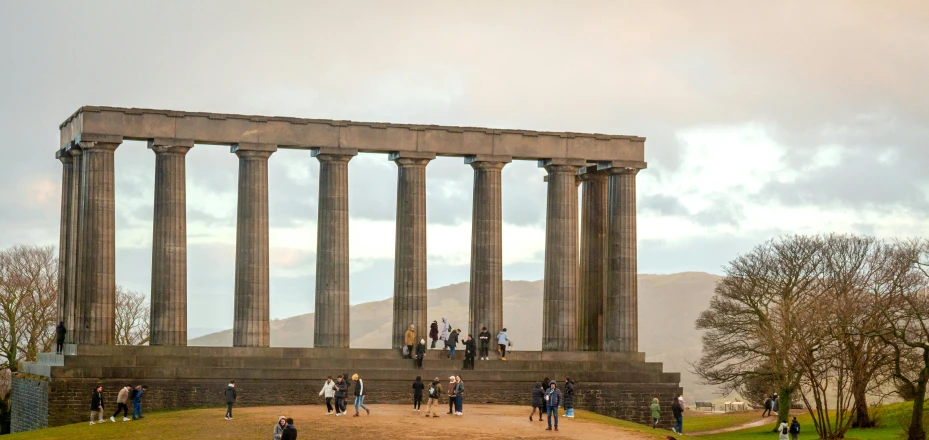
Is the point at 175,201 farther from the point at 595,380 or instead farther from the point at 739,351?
the point at 739,351

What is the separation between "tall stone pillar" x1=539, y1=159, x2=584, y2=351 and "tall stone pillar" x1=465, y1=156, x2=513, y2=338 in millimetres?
3185

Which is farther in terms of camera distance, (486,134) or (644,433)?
(486,134)

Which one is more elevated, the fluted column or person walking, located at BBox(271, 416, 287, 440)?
the fluted column

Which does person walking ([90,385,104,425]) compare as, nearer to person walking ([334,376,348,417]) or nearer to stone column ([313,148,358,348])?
person walking ([334,376,348,417])

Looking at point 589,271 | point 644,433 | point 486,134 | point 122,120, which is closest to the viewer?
point 644,433

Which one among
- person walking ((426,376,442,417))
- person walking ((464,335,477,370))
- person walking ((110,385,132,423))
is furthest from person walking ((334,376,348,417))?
person walking ((464,335,477,370))

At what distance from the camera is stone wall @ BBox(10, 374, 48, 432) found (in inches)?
2532

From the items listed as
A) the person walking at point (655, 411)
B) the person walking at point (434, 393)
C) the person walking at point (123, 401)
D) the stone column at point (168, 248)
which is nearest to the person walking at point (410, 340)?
the person walking at point (434, 393)

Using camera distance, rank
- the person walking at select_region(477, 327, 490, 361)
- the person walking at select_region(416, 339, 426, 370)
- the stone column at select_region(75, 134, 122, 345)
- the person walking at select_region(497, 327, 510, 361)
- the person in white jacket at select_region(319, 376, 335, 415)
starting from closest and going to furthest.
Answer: the person in white jacket at select_region(319, 376, 335, 415) < the stone column at select_region(75, 134, 122, 345) < the person walking at select_region(416, 339, 426, 370) < the person walking at select_region(477, 327, 490, 361) < the person walking at select_region(497, 327, 510, 361)

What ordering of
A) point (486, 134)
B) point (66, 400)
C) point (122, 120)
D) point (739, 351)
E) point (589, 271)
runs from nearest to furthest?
1. point (66, 400)
2. point (122, 120)
3. point (486, 134)
4. point (589, 271)
5. point (739, 351)

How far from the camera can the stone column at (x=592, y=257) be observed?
8000 centimetres

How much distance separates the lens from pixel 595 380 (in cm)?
7238

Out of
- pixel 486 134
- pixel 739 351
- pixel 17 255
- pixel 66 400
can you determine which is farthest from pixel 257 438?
pixel 17 255

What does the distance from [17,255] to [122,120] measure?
4207 centimetres
